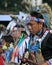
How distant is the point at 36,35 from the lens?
4.38 metres

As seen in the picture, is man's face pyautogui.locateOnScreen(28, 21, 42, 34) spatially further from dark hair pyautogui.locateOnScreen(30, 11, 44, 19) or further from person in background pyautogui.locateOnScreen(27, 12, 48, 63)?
dark hair pyautogui.locateOnScreen(30, 11, 44, 19)

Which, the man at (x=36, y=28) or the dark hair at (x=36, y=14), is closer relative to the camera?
the man at (x=36, y=28)

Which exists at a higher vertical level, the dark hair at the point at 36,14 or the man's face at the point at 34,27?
the dark hair at the point at 36,14

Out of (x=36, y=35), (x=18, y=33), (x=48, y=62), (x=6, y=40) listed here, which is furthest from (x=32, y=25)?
(x=6, y=40)

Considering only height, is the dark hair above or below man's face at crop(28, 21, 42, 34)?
above

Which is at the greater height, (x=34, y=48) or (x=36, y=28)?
(x=36, y=28)

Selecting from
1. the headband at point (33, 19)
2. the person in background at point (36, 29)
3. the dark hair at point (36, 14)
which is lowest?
the person in background at point (36, 29)

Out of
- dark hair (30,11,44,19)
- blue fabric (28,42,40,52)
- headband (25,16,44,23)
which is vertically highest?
dark hair (30,11,44,19)

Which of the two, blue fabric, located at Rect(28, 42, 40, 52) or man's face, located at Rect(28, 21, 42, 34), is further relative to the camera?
blue fabric, located at Rect(28, 42, 40, 52)

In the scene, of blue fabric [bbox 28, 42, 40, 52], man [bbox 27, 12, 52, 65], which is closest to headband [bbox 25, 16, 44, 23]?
man [bbox 27, 12, 52, 65]

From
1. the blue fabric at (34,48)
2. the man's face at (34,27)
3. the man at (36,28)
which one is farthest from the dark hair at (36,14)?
the blue fabric at (34,48)

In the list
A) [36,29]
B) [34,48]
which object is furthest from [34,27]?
[34,48]

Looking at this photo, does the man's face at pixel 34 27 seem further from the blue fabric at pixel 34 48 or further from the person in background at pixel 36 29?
the blue fabric at pixel 34 48

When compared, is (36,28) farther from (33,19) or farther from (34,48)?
(34,48)
